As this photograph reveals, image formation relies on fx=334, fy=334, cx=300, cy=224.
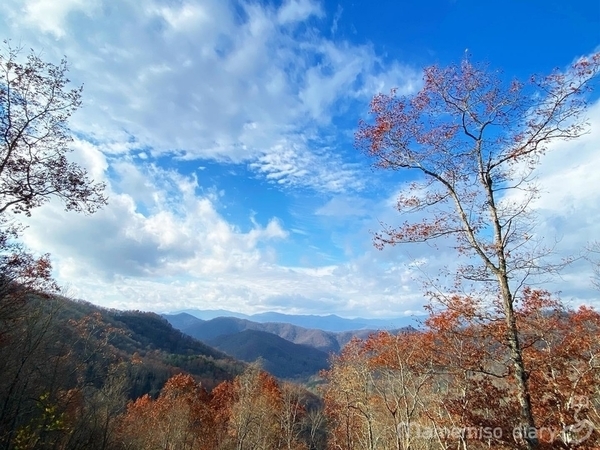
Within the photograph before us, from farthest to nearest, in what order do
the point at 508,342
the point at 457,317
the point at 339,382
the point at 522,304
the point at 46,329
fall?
the point at 339,382, the point at 46,329, the point at 522,304, the point at 457,317, the point at 508,342

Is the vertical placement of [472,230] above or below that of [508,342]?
above

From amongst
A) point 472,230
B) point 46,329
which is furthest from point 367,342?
point 46,329

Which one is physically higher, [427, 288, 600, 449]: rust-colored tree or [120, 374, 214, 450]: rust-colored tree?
[427, 288, 600, 449]: rust-colored tree

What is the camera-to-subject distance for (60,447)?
535 inches

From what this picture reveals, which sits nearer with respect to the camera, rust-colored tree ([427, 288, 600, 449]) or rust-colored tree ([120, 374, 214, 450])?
rust-colored tree ([427, 288, 600, 449])

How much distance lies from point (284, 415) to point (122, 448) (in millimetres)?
14915

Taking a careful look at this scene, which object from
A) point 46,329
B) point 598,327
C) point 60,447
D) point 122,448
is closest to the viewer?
point 598,327

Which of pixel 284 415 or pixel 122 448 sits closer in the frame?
pixel 122 448

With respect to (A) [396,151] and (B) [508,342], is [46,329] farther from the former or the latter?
(B) [508,342]

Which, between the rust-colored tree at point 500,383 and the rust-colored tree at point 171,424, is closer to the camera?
the rust-colored tree at point 500,383

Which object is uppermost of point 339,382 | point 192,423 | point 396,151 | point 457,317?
point 396,151

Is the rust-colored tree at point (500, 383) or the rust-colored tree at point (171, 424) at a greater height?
the rust-colored tree at point (500, 383)

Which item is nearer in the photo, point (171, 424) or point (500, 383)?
point (500, 383)

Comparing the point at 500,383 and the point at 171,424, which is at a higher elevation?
the point at 500,383
